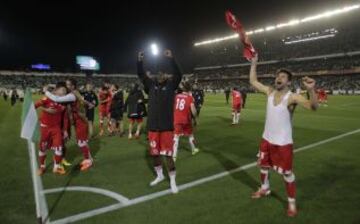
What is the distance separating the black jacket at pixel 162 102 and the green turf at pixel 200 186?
141 cm

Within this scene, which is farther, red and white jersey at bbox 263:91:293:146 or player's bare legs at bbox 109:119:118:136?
player's bare legs at bbox 109:119:118:136

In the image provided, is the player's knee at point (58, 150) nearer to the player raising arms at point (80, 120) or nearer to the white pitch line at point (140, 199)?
the player raising arms at point (80, 120)

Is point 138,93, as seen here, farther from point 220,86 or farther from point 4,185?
point 220,86

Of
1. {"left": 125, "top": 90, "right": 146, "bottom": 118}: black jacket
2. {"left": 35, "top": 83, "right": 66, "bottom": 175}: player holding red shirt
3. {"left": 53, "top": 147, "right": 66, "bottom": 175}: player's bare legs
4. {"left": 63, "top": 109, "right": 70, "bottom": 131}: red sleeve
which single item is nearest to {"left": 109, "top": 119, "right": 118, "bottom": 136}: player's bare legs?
{"left": 125, "top": 90, "right": 146, "bottom": 118}: black jacket

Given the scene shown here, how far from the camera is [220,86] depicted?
88.8 m

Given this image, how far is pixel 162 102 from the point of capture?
6812 mm

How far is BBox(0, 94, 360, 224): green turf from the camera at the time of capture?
565cm

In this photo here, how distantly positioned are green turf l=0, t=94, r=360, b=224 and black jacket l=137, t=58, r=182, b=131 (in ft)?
4.62

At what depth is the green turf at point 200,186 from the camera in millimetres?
5648

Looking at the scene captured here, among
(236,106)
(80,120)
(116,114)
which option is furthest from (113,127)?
(236,106)

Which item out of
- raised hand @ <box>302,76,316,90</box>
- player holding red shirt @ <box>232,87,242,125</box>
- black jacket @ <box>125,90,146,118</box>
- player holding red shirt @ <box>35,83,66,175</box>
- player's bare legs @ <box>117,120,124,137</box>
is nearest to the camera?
raised hand @ <box>302,76,316,90</box>

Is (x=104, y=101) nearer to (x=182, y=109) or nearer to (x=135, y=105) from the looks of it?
(x=135, y=105)

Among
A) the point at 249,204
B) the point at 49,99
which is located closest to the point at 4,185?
the point at 49,99

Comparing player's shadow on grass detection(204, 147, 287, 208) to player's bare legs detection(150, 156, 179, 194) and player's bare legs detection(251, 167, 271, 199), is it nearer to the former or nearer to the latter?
player's bare legs detection(251, 167, 271, 199)
